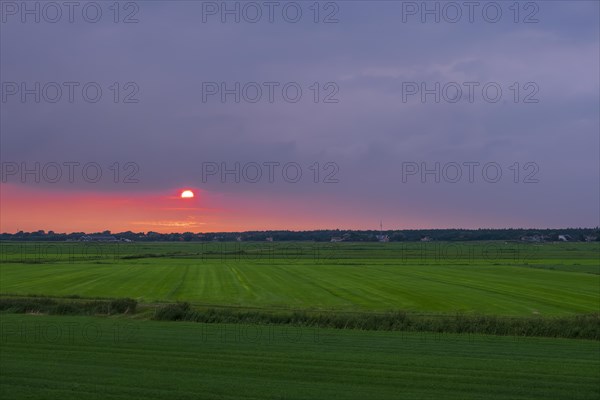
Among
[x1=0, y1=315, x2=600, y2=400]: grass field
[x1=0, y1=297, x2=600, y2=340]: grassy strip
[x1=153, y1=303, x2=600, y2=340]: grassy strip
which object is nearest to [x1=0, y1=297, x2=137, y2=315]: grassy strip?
[x1=0, y1=297, x2=600, y2=340]: grassy strip

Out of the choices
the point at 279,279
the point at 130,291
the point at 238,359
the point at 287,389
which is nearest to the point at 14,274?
the point at 130,291

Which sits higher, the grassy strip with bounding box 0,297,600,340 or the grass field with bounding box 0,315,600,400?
the grass field with bounding box 0,315,600,400

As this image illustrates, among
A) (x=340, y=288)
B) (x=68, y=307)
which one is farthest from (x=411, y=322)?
(x=340, y=288)

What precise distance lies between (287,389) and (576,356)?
37.3ft

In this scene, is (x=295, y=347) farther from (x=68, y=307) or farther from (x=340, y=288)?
(x=340, y=288)

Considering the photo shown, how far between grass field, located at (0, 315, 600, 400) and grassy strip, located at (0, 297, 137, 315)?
22.8 ft

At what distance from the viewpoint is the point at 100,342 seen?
21.9m

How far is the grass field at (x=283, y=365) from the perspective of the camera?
48.5 feet

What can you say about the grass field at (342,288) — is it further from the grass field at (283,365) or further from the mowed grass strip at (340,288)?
the grass field at (283,365)

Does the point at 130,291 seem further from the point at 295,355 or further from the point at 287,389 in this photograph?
the point at 287,389

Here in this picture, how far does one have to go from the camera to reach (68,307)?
110 ft

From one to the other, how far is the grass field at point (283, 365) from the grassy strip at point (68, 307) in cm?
695

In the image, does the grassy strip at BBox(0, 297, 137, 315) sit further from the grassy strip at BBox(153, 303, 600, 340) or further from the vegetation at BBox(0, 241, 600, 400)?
the grassy strip at BBox(153, 303, 600, 340)

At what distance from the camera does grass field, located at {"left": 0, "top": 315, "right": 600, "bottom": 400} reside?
1480 cm
